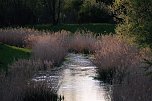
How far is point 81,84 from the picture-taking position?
20984mm

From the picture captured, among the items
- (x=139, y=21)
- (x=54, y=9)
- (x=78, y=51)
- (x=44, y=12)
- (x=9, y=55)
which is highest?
(x=139, y=21)

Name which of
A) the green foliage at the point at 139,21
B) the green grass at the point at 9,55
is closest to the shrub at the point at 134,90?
the green foliage at the point at 139,21

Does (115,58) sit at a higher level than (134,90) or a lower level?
lower

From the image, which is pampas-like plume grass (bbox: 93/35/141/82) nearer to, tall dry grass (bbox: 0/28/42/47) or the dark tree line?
tall dry grass (bbox: 0/28/42/47)

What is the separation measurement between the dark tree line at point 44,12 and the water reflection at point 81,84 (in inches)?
1249

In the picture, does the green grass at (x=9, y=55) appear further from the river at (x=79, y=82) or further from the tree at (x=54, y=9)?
the tree at (x=54, y=9)

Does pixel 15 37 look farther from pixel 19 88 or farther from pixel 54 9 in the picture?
pixel 54 9

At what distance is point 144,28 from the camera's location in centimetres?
2102

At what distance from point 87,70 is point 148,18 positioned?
5649mm

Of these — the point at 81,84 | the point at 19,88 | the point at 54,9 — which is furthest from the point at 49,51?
the point at 54,9

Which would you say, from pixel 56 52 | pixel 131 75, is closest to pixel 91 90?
pixel 131 75

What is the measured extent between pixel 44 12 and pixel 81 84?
46755 millimetres

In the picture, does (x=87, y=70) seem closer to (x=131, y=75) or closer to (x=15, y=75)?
(x=131, y=75)

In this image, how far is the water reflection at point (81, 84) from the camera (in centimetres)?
1770
